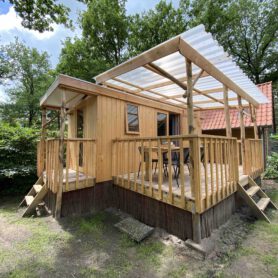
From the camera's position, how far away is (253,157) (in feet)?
17.0

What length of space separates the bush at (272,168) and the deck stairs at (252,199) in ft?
11.4

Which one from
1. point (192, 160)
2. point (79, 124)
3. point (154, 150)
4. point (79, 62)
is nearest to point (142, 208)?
point (154, 150)

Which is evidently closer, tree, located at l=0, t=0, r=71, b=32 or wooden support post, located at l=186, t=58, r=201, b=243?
wooden support post, located at l=186, t=58, r=201, b=243

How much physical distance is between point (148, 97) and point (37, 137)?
4.24m

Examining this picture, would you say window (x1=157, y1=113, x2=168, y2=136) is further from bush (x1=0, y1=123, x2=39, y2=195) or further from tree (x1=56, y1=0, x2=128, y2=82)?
tree (x1=56, y1=0, x2=128, y2=82)

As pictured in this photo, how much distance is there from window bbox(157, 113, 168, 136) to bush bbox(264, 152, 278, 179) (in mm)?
4940

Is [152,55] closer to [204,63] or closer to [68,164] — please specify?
[204,63]

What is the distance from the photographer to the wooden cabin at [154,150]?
9.16ft

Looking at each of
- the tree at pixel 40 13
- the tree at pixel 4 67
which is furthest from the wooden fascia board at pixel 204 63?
the tree at pixel 4 67

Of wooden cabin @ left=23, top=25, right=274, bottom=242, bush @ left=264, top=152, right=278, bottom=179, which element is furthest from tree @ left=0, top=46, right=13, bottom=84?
bush @ left=264, top=152, right=278, bottom=179

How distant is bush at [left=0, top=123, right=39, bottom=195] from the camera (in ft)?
18.6

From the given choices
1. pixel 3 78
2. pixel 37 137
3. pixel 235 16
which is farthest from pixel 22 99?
pixel 235 16

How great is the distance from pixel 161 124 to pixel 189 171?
375 cm

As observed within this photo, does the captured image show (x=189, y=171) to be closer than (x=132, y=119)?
Yes
